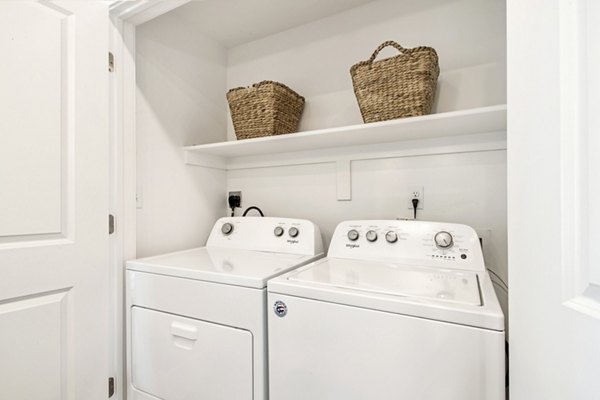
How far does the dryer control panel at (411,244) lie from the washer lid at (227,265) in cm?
20

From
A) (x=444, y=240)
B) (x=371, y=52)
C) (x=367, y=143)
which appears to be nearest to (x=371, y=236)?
(x=444, y=240)

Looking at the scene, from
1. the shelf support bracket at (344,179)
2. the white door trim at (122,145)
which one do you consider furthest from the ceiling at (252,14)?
the shelf support bracket at (344,179)

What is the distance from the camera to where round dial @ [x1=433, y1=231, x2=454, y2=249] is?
1.17 meters

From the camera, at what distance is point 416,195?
1476 mm

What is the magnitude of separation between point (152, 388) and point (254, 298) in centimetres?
70

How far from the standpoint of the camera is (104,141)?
126 cm

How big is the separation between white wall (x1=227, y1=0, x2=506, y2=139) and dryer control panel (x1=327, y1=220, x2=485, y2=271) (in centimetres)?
62

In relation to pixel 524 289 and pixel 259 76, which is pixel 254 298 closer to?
pixel 524 289

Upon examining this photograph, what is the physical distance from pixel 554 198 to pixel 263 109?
1306mm

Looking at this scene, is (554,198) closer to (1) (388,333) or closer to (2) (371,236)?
(1) (388,333)

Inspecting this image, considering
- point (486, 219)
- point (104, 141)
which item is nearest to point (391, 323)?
point (486, 219)

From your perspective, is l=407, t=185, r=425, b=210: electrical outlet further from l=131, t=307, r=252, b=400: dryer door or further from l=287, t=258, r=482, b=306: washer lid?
l=131, t=307, r=252, b=400: dryer door

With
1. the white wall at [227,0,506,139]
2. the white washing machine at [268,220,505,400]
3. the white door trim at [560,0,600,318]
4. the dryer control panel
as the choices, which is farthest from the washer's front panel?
the white wall at [227,0,506,139]

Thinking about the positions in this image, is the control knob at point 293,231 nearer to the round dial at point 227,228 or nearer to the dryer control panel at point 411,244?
the dryer control panel at point 411,244
